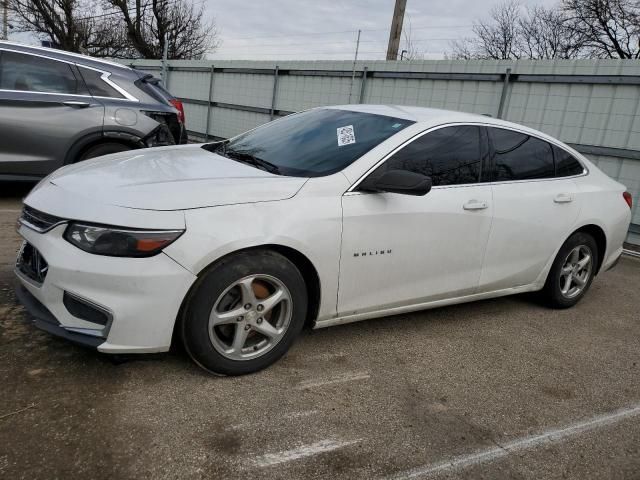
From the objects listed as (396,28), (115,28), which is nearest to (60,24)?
(115,28)

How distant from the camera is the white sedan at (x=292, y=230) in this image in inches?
100

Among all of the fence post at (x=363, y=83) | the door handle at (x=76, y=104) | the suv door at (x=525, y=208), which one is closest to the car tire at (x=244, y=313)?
the suv door at (x=525, y=208)

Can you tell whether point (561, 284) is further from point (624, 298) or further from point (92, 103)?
point (92, 103)

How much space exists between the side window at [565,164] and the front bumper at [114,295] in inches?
126

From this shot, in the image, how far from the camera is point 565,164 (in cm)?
443

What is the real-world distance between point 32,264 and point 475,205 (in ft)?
8.81

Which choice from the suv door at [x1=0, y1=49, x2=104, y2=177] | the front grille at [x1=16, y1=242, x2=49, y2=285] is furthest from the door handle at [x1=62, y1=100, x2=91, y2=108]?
the front grille at [x1=16, y1=242, x2=49, y2=285]

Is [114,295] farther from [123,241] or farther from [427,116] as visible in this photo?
[427,116]

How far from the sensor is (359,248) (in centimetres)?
313

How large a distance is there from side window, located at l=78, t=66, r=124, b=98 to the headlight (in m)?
3.96

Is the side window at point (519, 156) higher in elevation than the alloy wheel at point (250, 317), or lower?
higher

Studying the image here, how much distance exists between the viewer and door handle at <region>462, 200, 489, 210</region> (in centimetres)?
360

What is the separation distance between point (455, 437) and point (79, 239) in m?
2.02

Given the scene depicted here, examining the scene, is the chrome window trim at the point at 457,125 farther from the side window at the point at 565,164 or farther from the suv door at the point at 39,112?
the suv door at the point at 39,112
